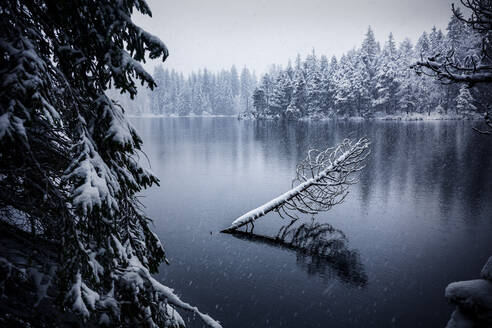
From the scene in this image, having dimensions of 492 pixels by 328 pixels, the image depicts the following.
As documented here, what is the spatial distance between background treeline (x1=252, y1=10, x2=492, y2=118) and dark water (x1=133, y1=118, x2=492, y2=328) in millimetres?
47189

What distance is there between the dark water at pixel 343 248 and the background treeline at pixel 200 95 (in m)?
101

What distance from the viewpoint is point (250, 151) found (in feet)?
127

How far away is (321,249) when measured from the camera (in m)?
14.3

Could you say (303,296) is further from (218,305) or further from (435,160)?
(435,160)

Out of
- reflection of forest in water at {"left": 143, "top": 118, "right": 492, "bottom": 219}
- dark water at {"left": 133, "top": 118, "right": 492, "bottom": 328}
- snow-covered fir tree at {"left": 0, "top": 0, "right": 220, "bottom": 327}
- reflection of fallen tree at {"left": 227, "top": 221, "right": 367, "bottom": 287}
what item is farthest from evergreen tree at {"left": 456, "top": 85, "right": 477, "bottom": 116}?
snow-covered fir tree at {"left": 0, "top": 0, "right": 220, "bottom": 327}

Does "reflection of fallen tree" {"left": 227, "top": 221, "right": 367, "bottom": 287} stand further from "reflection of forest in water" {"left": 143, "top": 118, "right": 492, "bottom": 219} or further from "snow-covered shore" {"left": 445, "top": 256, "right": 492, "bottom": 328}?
"reflection of forest in water" {"left": 143, "top": 118, "right": 492, "bottom": 219}

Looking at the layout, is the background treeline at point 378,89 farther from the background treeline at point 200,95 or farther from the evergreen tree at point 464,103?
the background treeline at point 200,95

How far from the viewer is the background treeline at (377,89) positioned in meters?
69.8

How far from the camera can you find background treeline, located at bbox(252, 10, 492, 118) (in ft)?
229

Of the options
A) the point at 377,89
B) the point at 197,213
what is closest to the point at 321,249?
the point at 197,213

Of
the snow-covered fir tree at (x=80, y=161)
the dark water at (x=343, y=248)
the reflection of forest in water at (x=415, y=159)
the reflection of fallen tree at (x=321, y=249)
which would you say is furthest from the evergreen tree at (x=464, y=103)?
the snow-covered fir tree at (x=80, y=161)

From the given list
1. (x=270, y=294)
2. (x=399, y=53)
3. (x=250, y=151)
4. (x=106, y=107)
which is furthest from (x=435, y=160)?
(x=399, y=53)

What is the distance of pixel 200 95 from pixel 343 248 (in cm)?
11866

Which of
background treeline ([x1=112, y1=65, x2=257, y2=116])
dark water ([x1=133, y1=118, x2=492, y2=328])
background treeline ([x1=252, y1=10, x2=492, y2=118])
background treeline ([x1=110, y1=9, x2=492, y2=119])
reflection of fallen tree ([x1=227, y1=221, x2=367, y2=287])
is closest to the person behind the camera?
dark water ([x1=133, y1=118, x2=492, y2=328])
